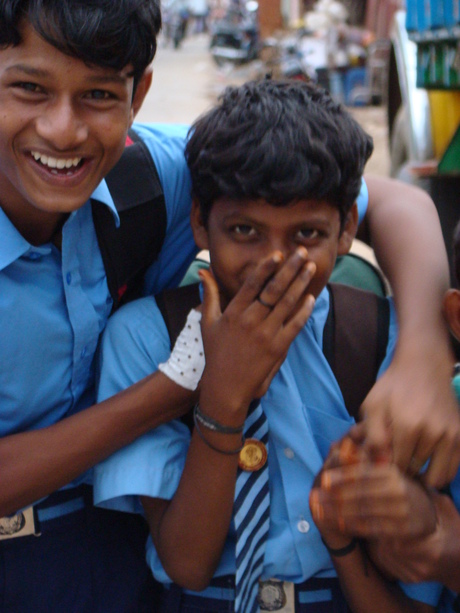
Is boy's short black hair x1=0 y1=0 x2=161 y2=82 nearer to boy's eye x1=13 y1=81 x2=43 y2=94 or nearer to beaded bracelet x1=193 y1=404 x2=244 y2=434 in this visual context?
boy's eye x1=13 y1=81 x2=43 y2=94

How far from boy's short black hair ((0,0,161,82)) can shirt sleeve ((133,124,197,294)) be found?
36cm

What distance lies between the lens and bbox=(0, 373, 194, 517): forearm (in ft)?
4.99

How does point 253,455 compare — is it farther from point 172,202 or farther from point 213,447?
point 172,202

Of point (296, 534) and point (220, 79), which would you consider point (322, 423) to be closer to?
point (296, 534)

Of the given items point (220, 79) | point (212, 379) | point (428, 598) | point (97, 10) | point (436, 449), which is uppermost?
point (97, 10)

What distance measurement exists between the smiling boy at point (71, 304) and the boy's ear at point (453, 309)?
4 centimetres

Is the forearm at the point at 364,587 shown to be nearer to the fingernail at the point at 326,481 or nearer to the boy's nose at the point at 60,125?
the fingernail at the point at 326,481

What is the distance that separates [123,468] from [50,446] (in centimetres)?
17

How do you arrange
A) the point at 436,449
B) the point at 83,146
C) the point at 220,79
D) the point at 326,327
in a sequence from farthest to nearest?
the point at 220,79 < the point at 326,327 < the point at 83,146 < the point at 436,449

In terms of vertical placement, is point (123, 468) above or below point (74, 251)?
below

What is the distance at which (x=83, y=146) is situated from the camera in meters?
1.59

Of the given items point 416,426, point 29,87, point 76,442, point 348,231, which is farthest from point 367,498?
point 29,87

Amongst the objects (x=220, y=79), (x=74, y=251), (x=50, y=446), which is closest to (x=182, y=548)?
(x=50, y=446)

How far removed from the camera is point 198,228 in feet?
5.72
